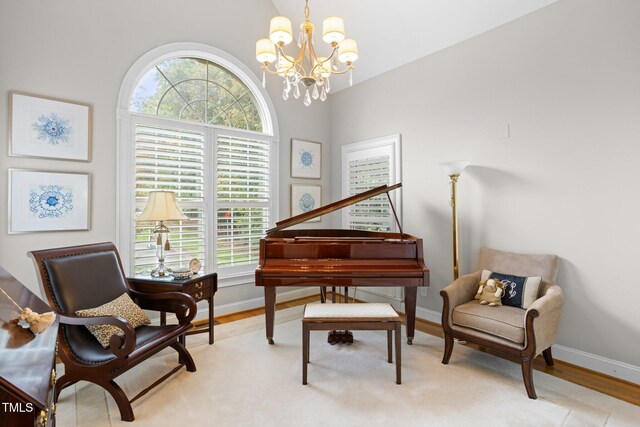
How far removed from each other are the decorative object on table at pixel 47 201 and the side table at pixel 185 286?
91cm

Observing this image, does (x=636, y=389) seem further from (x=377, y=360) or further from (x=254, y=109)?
(x=254, y=109)

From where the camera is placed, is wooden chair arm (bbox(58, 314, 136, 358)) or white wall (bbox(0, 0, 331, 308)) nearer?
wooden chair arm (bbox(58, 314, 136, 358))

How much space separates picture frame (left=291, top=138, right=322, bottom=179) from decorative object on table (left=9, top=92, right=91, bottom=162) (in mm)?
2489

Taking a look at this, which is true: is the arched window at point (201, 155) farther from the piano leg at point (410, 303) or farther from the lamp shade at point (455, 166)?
the lamp shade at point (455, 166)

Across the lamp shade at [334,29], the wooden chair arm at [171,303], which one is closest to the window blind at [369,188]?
the lamp shade at [334,29]

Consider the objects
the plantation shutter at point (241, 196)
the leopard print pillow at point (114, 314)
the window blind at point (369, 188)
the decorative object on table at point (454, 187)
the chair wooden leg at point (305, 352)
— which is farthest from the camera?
the window blind at point (369, 188)

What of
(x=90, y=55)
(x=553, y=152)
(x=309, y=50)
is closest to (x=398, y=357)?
(x=553, y=152)

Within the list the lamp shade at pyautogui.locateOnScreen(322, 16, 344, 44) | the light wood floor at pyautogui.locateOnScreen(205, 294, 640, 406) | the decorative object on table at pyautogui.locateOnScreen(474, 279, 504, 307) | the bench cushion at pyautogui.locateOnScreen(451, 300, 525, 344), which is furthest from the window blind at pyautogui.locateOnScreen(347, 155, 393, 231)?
the lamp shade at pyautogui.locateOnScreen(322, 16, 344, 44)

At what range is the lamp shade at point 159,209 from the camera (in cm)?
295

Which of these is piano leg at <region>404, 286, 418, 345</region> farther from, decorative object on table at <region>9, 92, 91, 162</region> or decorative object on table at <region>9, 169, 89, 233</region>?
decorative object on table at <region>9, 92, 91, 162</region>

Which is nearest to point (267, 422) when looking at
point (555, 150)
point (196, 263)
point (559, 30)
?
point (196, 263)

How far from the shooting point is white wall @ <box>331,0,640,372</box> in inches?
99.1

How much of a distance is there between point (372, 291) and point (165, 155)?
126 inches

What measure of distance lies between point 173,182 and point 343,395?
113 inches
